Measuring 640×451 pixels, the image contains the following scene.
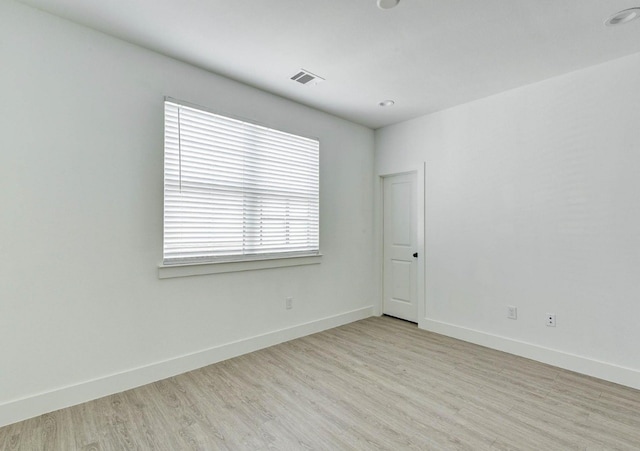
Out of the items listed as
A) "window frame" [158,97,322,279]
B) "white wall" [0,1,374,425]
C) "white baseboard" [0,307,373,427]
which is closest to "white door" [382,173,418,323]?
"window frame" [158,97,322,279]

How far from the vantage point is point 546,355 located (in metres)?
2.95

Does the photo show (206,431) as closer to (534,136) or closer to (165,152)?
(165,152)

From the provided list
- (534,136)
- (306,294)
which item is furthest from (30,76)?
(534,136)

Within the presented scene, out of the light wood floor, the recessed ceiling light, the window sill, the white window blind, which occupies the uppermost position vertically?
the recessed ceiling light

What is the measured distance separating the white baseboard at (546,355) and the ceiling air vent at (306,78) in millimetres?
3049

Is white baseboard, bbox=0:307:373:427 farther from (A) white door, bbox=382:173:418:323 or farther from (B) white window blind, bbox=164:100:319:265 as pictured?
(A) white door, bbox=382:173:418:323

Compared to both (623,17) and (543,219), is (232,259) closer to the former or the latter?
(543,219)

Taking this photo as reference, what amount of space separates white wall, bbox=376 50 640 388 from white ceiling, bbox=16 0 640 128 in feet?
1.33

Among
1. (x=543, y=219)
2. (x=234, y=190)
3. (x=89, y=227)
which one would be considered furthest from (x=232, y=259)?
(x=543, y=219)

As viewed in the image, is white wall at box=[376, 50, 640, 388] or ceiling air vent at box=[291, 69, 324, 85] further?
ceiling air vent at box=[291, 69, 324, 85]

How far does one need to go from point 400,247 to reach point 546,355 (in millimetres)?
1945

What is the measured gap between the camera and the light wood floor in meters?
1.85

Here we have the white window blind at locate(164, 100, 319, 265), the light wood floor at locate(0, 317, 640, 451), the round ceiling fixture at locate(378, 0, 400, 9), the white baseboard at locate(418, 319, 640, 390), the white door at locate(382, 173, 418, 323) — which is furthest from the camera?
the white door at locate(382, 173, 418, 323)

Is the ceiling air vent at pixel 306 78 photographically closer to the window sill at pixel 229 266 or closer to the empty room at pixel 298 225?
the empty room at pixel 298 225
